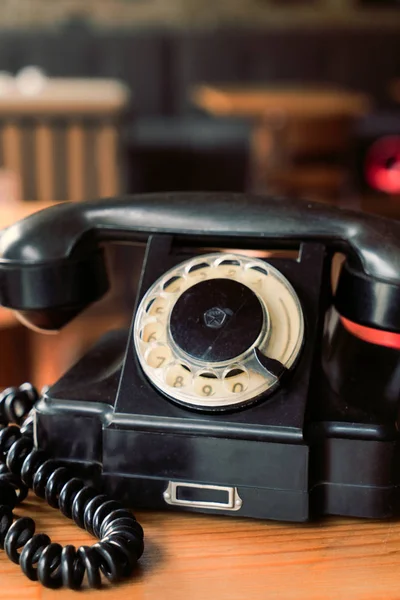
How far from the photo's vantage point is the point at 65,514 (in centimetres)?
54

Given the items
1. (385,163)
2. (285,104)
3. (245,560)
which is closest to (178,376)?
(245,560)

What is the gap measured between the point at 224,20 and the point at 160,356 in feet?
15.6

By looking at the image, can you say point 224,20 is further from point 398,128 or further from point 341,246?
point 341,246

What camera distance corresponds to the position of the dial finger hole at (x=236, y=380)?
1.74 ft

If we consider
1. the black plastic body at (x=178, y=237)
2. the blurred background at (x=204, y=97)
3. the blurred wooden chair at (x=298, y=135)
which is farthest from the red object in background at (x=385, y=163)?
the black plastic body at (x=178, y=237)

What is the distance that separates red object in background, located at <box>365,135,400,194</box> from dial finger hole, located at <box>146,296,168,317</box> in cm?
410

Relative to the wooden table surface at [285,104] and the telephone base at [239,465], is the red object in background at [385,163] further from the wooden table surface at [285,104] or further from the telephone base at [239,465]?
the telephone base at [239,465]

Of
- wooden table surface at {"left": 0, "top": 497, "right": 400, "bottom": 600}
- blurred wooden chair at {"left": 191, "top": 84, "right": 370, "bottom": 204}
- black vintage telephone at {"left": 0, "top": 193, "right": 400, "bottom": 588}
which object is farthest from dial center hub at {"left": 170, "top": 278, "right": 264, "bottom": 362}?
blurred wooden chair at {"left": 191, "top": 84, "right": 370, "bottom": 204}

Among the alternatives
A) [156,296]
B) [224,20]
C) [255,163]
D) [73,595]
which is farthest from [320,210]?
[224,20]

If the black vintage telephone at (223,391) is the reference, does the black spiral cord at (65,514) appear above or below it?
below

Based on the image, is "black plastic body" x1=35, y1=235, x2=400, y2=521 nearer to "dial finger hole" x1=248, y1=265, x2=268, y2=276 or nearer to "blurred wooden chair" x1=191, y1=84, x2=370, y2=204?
"dial finger hole" x1=248, y1=265, x2=268, y2=276

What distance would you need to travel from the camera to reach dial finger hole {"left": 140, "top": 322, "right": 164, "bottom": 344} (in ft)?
1.85

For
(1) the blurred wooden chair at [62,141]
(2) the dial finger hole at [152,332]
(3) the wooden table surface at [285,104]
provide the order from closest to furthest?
(2) the dial finger hole at [152,332] < (1) the blurred wooden chair at [62,141] < (3) the wooden table surface at [285,104]

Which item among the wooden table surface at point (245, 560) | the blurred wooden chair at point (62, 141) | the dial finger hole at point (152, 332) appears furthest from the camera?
the blurred wooden chair at point (62, 141)
